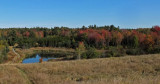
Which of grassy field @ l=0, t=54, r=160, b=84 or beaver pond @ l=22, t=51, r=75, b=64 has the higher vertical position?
grassy field @ l=0, t=54, r=160, b=84

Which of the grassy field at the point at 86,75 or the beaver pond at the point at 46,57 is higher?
the grassy field at the point at 86,75

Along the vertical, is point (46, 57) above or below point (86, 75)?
below

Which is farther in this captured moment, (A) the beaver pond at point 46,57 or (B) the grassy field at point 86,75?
(A) the beaver pond at point 46,57

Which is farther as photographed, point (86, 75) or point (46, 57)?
point (46, 57)

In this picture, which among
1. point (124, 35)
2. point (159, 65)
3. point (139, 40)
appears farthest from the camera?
point (124, 35)

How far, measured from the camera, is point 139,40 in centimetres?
7525

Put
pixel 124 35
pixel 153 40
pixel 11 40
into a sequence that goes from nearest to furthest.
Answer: pixel 153 40 < pixel 124 35 < pixel 11 40

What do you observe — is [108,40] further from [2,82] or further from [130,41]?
[2,82]

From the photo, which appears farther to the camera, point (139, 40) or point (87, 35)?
point (87, 35)

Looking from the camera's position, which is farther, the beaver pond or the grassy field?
the beaver pond

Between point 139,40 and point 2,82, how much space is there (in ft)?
246

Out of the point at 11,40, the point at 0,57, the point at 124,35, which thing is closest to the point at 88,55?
the point at 0,57

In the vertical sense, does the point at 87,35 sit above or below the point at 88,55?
above

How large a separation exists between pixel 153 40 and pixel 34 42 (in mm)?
73314
